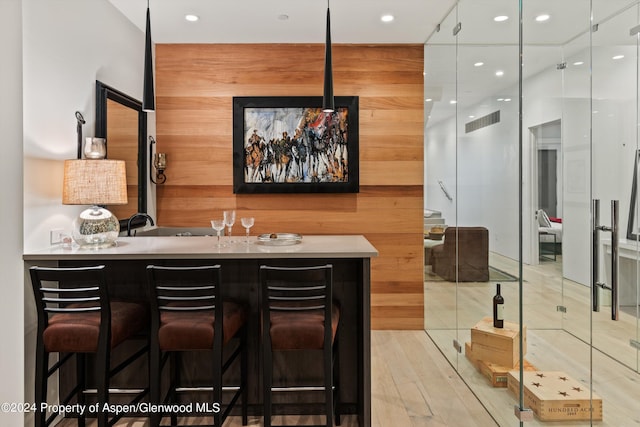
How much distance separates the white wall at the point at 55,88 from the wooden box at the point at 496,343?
9.42ft

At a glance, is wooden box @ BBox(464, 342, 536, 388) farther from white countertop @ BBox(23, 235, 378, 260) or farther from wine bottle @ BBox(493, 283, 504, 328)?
white countertop @ BBox(23, 235, 378, 260)

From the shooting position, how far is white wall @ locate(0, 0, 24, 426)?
2.26 m

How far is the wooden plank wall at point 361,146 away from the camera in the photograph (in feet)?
14.4

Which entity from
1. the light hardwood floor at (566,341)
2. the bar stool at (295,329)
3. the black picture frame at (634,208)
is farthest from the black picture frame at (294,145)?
the black picture frame at (634,208)

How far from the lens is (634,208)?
1945 mm

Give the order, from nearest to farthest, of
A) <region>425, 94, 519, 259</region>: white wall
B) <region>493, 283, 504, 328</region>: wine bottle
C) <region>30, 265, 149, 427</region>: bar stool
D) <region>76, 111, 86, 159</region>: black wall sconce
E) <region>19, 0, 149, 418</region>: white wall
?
<region>30, 265, 149, 427</region>: bar stool < <region>19, 0, 149, 418</region>: white wall < <region>425, 94, 519, 259</region>: white wall < <region>493, 283, 504, 328</region>: wine bottle < <region>76, 111, 86, 159</region>: black wall sconce

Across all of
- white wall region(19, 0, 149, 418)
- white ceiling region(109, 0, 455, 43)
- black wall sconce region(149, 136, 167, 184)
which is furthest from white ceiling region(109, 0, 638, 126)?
black wall sconce region(149, 136, 167, 184)

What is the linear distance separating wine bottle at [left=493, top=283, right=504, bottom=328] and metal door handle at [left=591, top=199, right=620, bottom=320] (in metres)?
0.70

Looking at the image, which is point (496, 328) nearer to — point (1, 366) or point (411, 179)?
point (411, 179)

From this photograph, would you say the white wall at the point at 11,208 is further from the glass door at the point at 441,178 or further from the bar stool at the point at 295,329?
the glass door at the point at 441,178

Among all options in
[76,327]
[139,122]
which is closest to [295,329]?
[76,327]

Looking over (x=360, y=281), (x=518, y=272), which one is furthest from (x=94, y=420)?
(x=518, y=272)

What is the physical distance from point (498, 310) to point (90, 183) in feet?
8.86

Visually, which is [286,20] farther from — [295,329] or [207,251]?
[295,329]
